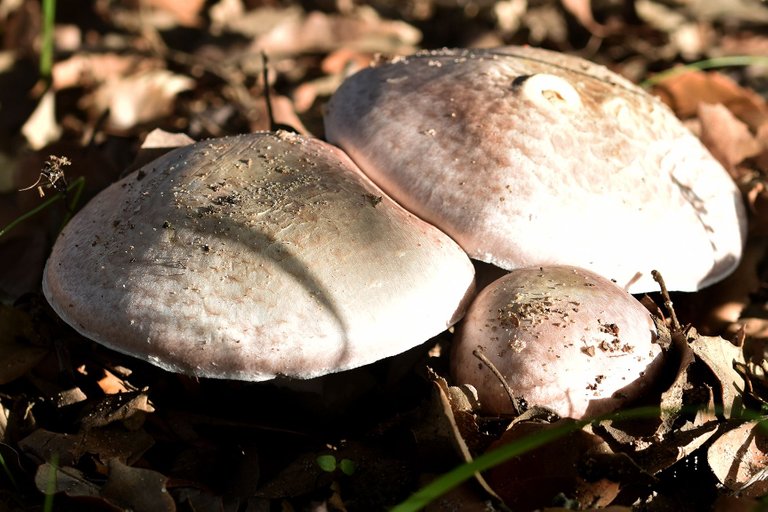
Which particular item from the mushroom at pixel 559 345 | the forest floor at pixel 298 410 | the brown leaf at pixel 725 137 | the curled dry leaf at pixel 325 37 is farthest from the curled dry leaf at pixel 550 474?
the curled dry leaf at pixel 325 37

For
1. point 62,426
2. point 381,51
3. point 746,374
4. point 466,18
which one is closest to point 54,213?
point 62,426

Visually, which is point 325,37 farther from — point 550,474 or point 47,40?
point 550,474

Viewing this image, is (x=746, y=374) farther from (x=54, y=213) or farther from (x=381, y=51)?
(x=381, y=51)

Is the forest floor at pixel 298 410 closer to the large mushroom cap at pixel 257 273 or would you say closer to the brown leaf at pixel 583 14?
the large mushroom cap at pixel 257 273

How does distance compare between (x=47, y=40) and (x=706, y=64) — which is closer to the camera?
(x=47, y=40)

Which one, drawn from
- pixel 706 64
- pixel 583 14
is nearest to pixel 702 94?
pixel 706 64
